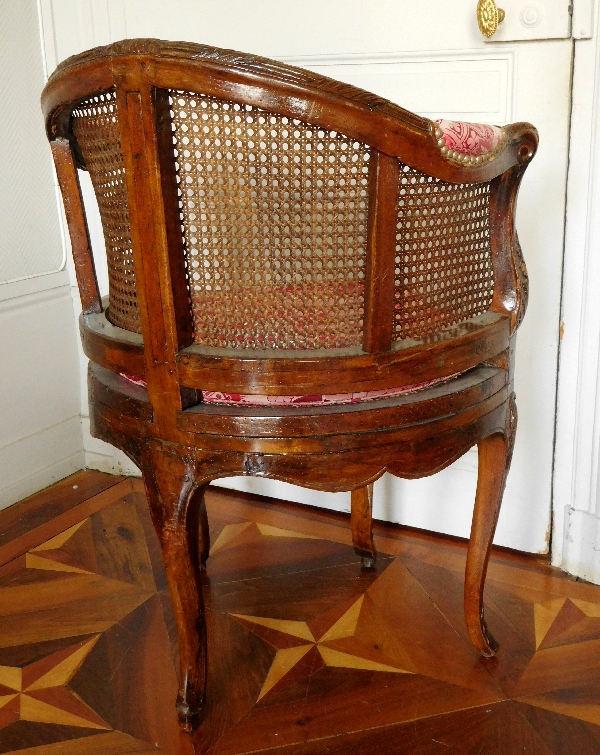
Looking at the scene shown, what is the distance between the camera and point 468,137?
95 cm

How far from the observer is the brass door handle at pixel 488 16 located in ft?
4.69

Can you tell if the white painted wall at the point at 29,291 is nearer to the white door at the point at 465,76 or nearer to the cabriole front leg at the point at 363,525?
the white door at the point at 465,76

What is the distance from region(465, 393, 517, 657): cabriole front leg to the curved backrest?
186 mm

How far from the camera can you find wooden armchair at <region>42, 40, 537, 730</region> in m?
0.89

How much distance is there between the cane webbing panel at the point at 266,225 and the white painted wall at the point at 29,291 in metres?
1.11

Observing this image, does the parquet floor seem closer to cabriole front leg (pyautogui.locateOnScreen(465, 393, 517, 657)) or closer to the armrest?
cabriole front leg (pyautogui.locateOnScreen(465, 393, 517, 657))

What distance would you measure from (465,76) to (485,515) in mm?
865

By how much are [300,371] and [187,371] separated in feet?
0.48

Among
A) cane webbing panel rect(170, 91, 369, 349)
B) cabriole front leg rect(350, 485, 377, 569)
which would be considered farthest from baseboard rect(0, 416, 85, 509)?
cane webbing panel rect(170, 91, 369, 349)

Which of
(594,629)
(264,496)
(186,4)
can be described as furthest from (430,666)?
(186,4)

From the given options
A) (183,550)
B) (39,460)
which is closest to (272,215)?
(183,550)

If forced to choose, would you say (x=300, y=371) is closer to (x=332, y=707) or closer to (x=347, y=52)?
(x=332, y=707)

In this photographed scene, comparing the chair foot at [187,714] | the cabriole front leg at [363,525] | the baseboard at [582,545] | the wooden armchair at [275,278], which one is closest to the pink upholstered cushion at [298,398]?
the wooden armchair at [275,278]

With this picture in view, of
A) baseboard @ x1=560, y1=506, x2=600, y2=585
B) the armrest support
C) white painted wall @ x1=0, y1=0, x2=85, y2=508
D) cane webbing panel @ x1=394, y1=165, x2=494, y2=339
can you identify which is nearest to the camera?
cane webbing panel @ x1=394, y1=165, x2=494, y2=339
